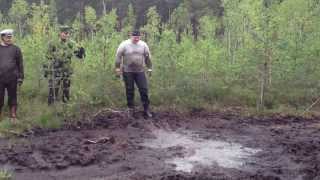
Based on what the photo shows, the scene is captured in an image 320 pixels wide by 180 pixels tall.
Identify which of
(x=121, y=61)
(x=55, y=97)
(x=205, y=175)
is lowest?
(x=205, y=175)

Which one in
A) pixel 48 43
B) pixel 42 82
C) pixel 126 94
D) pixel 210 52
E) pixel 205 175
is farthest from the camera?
pixel 210 52

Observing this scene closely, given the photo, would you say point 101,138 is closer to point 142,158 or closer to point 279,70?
point 142,158

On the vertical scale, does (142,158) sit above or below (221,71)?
below

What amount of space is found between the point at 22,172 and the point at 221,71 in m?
6.65

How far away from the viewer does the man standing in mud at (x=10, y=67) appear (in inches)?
359

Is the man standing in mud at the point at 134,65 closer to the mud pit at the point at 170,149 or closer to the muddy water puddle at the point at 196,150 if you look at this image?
the mud pit at the point at 170,149

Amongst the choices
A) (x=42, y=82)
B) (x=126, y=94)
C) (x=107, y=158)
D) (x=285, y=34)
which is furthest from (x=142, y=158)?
(x=285, y=34)

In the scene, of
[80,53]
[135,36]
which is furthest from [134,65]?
[80,53]

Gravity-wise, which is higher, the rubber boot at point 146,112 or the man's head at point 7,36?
the man's head at point 7,36

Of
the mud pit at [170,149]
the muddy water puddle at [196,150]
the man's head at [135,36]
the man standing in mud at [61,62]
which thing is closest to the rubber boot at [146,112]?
the mud pit at [170,149]

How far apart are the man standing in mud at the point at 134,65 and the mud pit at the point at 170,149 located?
0.51 m

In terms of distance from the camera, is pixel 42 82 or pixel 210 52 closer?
pixel 42 82

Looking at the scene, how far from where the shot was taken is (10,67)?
9.16m

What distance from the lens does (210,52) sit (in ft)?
39.5
